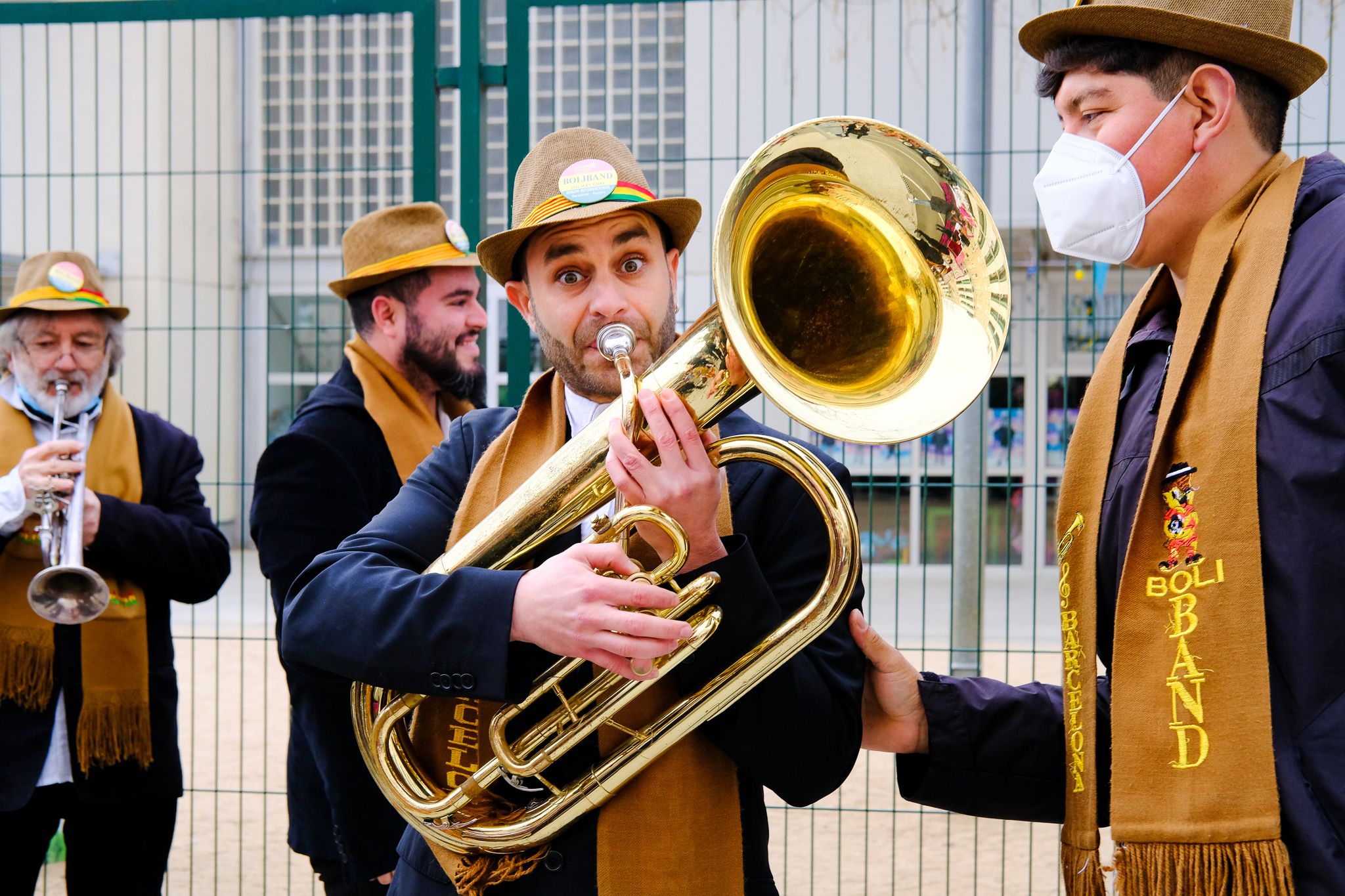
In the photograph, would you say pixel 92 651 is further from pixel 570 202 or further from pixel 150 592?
pixel 570 202

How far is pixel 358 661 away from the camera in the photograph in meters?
1.92

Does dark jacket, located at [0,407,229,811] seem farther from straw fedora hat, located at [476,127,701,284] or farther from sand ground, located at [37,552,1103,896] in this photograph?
straw fedora hat, located at [476,127,701,284]

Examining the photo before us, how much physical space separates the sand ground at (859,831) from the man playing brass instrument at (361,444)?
3.20 ft

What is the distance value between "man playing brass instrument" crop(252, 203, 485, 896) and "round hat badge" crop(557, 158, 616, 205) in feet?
4.37

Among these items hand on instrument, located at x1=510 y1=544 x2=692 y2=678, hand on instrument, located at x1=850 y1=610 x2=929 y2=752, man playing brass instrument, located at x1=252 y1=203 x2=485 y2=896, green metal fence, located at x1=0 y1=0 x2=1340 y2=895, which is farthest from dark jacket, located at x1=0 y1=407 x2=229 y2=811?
hand on instrument, located at x1=850 y1=610 x2=929 y2=752

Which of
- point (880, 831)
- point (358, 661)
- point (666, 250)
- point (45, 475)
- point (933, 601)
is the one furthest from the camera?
Result: point (880, 831)

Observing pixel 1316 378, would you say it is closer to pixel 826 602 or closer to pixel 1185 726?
pixel 1185 726

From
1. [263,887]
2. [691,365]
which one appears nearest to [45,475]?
[263,887]

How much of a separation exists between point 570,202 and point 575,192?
0.06 feet

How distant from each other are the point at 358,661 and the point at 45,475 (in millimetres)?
2094

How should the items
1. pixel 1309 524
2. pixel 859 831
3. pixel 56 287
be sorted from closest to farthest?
pixel 1309 524
pixel 56 287
pixel 859 831

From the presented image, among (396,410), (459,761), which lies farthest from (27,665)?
(459,761)

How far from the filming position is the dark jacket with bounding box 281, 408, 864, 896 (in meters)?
1.86

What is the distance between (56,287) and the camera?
3973mm
